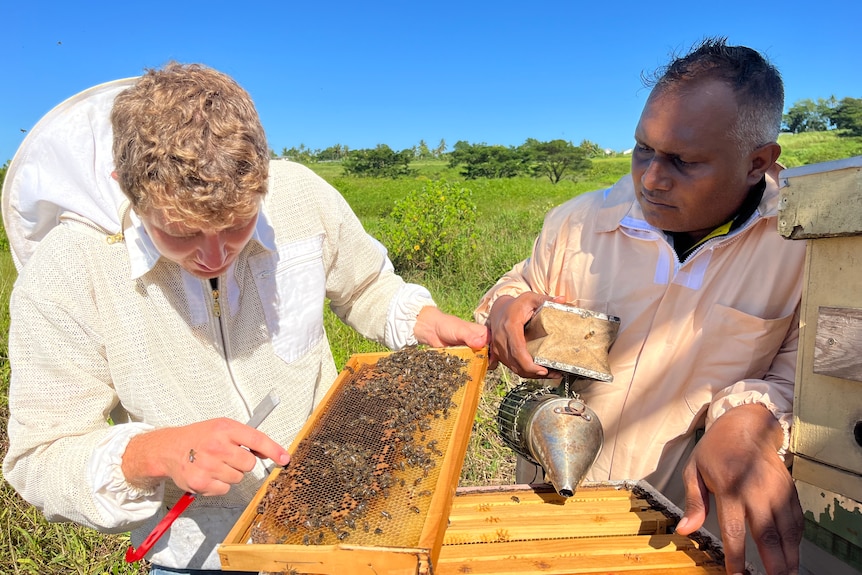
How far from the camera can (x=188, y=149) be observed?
6.49 feet

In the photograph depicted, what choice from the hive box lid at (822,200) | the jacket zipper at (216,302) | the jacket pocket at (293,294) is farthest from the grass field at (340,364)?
the hive box lid at (822,200)

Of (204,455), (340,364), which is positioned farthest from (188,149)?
(340,364)

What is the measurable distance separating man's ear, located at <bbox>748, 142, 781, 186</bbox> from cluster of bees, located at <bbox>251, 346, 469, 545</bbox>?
5.45 ft

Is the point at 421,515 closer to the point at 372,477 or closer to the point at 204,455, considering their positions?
the point at 372,477

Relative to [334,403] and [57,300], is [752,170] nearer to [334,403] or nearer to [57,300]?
[334,403]

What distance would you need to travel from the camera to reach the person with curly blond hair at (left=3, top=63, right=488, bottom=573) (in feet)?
6.73

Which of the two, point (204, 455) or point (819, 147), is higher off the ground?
point (819, 147)

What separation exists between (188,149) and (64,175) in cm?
80

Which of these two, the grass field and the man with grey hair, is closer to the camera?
the man with grey hair

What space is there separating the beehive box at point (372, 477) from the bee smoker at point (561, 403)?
0.25 meters

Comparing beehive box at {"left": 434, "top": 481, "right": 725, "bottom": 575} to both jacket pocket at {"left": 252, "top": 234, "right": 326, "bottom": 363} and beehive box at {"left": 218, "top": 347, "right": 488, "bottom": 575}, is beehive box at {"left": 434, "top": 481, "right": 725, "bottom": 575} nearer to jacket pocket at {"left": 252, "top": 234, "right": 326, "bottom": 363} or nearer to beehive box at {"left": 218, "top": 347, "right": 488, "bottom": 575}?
beehive box at {"left": 218, "top": 347, "right": 488, "bottom": 575}

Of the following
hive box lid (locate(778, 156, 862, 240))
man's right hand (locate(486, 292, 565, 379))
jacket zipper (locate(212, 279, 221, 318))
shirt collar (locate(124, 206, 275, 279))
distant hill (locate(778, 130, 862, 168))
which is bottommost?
man's right hand (locate(486, 292, 565, 379))

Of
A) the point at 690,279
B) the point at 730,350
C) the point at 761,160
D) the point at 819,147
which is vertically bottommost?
the point at 730,350

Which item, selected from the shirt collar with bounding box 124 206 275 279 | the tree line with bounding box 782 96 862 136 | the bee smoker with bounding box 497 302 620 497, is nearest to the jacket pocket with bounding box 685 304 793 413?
the bee smoker with bounding box 497 302 620 497
